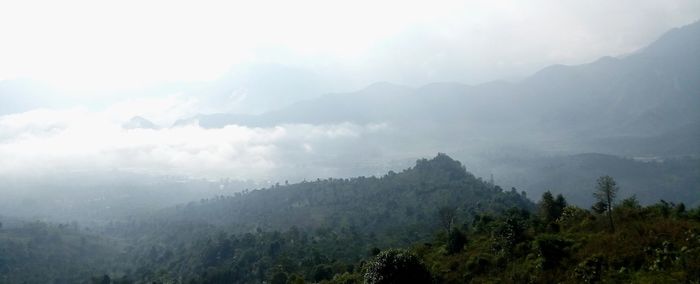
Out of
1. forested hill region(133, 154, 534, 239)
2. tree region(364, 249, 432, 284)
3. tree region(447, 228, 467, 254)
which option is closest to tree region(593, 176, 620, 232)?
tree region(447, 228, 467, 254)

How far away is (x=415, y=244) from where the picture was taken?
72.2m

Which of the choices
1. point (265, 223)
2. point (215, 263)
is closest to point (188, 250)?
point (215, 263)

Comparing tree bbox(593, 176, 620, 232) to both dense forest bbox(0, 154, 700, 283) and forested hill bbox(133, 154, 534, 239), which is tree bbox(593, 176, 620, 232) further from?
forested hill bbox(133, 154, 534, 239)

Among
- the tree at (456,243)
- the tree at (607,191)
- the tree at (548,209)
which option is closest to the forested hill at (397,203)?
the tree at (548,209)

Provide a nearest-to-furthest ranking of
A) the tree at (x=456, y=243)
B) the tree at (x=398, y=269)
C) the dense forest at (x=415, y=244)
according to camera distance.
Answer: the dense forest at (x=415, y=244) → the tree at (x=398, y=269) → the tree at (x=456, y=243)

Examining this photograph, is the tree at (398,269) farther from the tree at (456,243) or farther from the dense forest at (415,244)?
the tree at (456,243)

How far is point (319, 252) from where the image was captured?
10900 centimetres

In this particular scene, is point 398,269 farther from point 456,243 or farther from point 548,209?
point 548,209

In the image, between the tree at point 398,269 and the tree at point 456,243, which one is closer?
the tree at point 398,269

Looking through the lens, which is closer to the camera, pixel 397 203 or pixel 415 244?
pixel 415 244

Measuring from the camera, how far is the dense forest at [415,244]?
35.1 m

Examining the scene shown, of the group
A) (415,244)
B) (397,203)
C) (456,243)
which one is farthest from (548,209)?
(397,203)

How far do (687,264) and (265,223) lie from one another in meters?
165

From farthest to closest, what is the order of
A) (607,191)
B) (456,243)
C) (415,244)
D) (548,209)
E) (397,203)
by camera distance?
(397,203)
(415,244)
(548,209)
(456,243)
(607,191)
